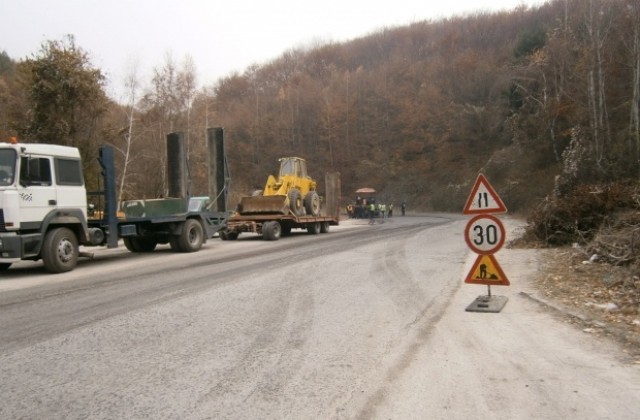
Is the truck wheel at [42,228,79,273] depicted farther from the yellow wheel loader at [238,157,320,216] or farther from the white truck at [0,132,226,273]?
the yellow wheel loader at [238,157,320,216]

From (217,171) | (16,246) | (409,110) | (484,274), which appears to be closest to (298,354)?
(484,274)

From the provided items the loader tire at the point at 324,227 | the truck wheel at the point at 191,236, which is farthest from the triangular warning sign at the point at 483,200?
the loader tire at the point at 324,227

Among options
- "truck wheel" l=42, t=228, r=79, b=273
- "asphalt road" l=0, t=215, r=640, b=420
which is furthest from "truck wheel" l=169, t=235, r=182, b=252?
"asphalt road" l=0, t=215, r=640, b=420

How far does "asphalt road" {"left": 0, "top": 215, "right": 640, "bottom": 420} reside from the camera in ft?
13.7

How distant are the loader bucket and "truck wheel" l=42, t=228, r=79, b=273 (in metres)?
9.48

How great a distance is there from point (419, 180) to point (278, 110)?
2845 cm

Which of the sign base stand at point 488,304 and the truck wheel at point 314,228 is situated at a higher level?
the truck wheel at point 314,228

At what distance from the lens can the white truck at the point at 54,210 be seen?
11164 millimetres

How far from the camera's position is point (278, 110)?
3250 inches

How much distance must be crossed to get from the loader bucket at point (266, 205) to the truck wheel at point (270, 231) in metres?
0.73

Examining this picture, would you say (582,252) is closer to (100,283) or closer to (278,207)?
(100,283)

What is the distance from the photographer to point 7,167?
11.2 meters

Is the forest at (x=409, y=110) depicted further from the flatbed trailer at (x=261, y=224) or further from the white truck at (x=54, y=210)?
the white truck at (x=54, y=210)

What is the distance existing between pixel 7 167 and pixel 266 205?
36.5 feet
